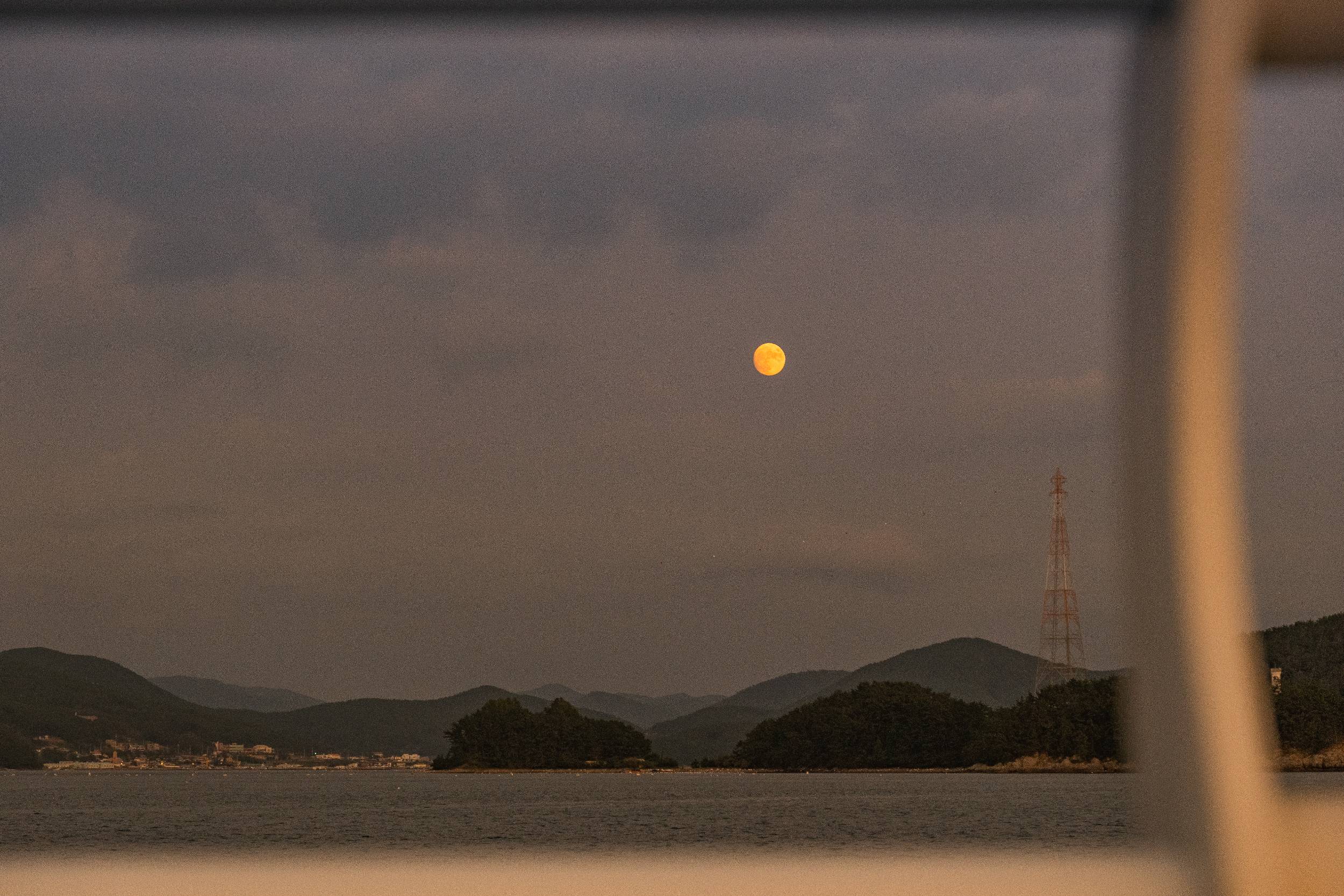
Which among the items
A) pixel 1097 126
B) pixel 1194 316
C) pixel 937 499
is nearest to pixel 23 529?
pixel 937 499

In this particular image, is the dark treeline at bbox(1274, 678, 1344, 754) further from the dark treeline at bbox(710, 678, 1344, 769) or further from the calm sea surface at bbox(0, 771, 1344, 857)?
the dark treeline at bbox(710, 678, 1344, 769)

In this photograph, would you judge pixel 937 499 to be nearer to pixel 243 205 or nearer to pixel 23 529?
pixel 243 205

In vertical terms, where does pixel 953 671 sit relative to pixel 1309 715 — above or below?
above

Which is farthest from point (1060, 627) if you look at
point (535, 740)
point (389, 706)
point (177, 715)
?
point (177, 715)

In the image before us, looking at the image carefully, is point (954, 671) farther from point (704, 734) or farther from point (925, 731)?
point (704, 734)

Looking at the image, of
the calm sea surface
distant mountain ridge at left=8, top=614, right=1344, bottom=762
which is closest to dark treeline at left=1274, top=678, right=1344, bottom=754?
the calm sea surface

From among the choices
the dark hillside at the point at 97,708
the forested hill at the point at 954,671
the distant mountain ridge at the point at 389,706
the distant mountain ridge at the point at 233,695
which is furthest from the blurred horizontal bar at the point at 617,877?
the dark hillside at the point at 97,708

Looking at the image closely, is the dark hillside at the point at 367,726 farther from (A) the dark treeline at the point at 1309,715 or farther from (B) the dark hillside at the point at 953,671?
(A) the dark treeline at the point at 1309,715
